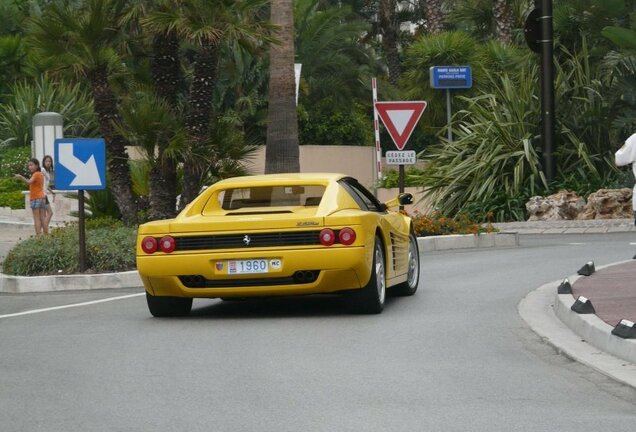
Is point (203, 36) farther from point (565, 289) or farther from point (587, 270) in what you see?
point (565, 289)

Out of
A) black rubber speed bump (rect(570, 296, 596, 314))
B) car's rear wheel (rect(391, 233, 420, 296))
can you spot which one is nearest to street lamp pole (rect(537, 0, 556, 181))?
car's rear wheel (rect(391, 233, 420, 296))

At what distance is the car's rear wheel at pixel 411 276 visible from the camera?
15305mm

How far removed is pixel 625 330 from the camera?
10258mm

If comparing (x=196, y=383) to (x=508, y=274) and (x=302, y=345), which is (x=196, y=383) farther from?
(x=508, y=274)

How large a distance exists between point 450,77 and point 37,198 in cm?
965

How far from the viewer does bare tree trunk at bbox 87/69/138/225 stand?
76.9 feet

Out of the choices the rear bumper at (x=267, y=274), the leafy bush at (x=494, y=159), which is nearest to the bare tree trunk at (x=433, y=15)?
the leafy bush at (x=494, y=159)

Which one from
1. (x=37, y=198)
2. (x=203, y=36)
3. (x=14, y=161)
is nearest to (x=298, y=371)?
(x=203, y=36)

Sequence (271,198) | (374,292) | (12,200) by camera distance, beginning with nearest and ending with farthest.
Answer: (374,292) < (271,198) < (12,200)

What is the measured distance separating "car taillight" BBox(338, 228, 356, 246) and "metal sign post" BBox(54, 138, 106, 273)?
6.04m

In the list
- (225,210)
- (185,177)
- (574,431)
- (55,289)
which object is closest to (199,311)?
(225,210)

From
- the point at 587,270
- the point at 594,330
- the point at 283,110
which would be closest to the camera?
the point at 594,330

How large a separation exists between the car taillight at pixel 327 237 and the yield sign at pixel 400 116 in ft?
37.4

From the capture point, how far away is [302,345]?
11367 millimetres
